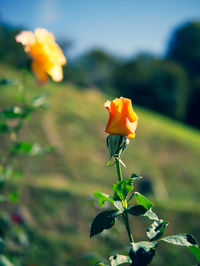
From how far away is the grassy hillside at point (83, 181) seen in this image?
2.43 m

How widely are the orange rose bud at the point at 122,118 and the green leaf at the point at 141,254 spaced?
0.22 metres

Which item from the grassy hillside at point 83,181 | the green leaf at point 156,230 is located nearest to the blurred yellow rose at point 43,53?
the grassy hillside at point 83,181

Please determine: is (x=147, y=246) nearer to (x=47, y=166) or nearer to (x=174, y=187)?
(x=47, y=166)

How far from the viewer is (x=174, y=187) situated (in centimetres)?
393

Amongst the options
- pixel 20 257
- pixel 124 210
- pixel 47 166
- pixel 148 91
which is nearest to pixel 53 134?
pixel 47 166

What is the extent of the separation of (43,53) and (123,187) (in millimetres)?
737

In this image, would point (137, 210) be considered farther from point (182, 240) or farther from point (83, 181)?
point (83, 181)

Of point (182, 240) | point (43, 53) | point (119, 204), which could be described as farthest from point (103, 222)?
point (43, 53)

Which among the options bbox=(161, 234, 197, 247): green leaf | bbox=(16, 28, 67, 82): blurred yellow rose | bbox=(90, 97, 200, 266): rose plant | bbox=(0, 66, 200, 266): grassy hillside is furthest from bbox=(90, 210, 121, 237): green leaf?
bbox=(16, 28, 67, 82): blurred yellow rose

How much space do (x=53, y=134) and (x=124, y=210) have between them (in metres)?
3.75

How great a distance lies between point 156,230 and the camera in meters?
0.60

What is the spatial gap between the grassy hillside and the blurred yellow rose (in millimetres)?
197

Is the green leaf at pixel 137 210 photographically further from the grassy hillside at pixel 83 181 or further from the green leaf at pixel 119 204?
the grassy hillside at pixel 83 181

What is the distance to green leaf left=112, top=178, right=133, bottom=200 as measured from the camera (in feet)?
1.93
